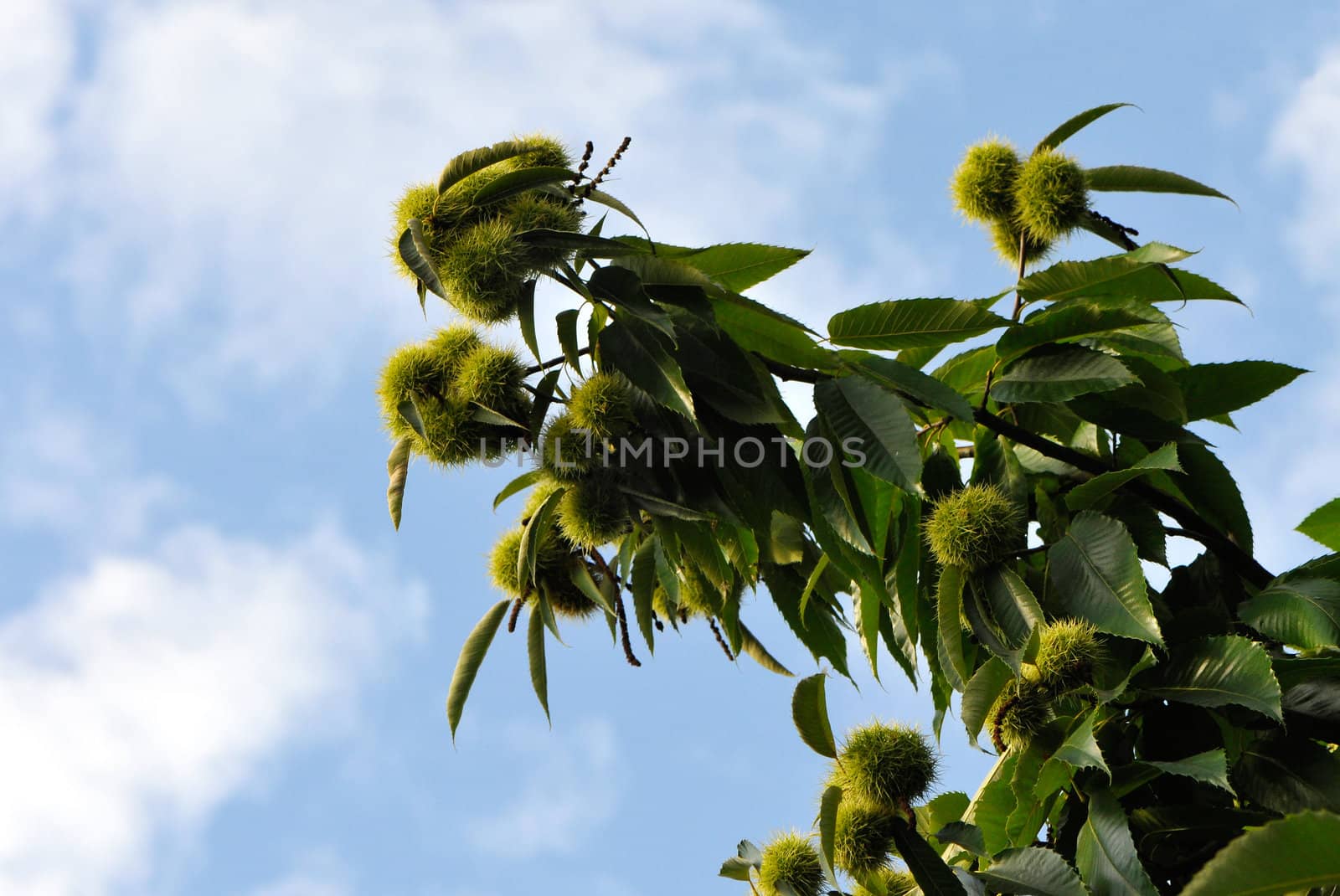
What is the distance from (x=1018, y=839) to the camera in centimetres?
209

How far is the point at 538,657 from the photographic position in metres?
2.54

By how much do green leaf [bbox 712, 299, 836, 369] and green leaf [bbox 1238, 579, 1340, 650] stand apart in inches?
34.9

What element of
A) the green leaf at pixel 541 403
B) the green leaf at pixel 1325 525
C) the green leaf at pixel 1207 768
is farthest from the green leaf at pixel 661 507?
the green leaf at pixel 1325 525

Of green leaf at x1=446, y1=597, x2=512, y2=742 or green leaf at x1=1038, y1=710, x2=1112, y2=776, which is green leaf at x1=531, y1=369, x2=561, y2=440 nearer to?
green leaf at x1=446, y1=597, x2=512, y2=742

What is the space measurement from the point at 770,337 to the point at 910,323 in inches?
10.7

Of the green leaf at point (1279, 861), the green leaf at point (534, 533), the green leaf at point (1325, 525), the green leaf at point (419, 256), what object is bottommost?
the green leaf at point (1279, 861)

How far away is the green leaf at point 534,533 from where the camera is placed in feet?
7.33

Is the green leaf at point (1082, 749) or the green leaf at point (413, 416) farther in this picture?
the green leaf at point (413, 416)

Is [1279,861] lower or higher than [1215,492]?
lower

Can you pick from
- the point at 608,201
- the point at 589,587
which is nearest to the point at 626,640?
the point at 589,587

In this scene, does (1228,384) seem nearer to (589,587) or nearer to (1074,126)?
(1074,126)

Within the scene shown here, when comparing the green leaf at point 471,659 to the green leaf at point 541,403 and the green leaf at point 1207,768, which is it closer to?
the green leaf at point 541,403

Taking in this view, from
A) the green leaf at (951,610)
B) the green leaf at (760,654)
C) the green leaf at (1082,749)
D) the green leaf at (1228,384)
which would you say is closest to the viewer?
the green leaf at (1082,749)

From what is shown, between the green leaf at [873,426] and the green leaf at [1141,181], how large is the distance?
0.83 meters
